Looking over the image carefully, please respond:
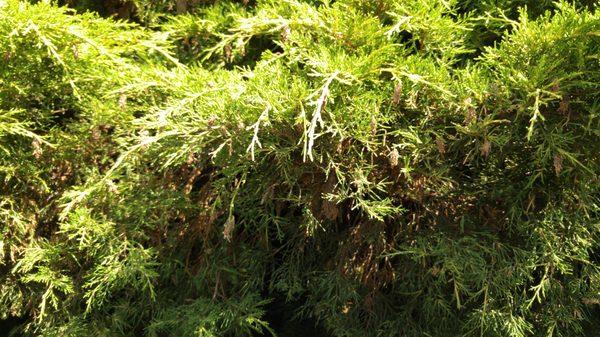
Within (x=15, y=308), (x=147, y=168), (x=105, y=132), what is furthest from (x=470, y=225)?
(x=15, y=308)

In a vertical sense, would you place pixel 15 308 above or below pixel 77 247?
below

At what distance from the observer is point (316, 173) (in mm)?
2307

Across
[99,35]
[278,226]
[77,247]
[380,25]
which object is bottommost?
[77,247]

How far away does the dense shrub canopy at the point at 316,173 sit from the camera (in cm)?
208

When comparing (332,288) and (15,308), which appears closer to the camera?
(332,288)

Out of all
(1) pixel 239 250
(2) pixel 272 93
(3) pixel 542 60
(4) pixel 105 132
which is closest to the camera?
(3) pixel 542 60

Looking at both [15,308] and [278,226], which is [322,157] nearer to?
[278,226]

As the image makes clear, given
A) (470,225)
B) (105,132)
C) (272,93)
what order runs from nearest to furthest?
1. (272,93)
2. (470,225)
3. (105,132)

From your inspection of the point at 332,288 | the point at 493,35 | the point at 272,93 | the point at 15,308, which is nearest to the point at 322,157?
the point at 272,93

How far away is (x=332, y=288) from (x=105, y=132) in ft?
4.18

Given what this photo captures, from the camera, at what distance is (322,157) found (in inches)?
84.9

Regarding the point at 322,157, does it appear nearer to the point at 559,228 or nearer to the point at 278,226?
the point at 278,226

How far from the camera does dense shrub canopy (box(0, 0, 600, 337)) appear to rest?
2.08 metres

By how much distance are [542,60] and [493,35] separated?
28.9 inches
